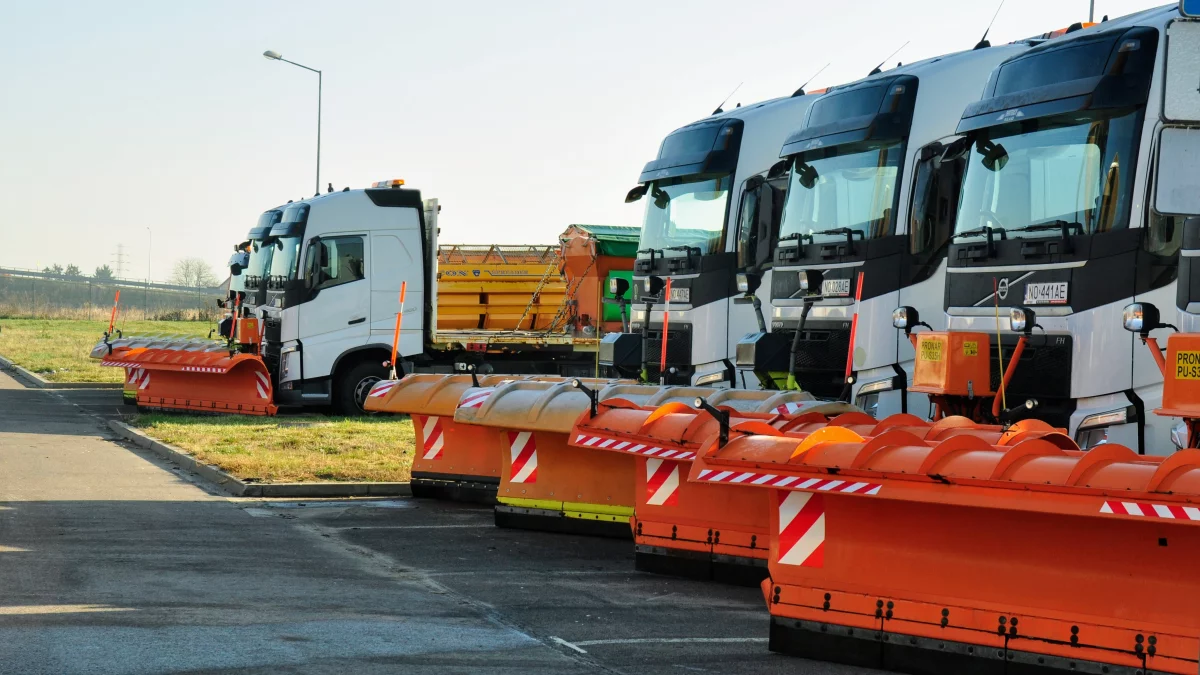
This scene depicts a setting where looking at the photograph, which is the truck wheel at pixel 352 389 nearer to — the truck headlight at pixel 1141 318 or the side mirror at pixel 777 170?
the side mirror at pixel 777 170

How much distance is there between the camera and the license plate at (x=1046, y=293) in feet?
31.5

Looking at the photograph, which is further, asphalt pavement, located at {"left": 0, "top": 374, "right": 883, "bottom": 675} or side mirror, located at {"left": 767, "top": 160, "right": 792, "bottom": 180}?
side mirror, located at {"left": 767, "top": 160, "right": 792, "bottom": 180}

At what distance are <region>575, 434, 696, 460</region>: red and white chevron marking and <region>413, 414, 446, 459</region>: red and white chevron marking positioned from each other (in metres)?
4.06

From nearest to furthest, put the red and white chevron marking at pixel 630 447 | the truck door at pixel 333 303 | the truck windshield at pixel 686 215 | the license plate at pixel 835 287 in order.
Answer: the red and white chevron marking at pixel 630 447 < the license plate at pixel 835 287 < the truck windshield at pixel 686 215 < the truck door at pixel 333 303

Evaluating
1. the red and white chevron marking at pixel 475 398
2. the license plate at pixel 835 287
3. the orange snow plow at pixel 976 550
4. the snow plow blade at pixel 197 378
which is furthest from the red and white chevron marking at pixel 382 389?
the snow plow blade at pixel 197 378

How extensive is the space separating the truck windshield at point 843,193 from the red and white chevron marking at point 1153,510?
634 centimetres

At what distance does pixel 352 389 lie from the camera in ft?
75.4

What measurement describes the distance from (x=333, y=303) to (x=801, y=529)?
15.7m

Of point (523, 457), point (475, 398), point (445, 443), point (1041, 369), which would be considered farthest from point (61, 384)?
point (1041, 369)

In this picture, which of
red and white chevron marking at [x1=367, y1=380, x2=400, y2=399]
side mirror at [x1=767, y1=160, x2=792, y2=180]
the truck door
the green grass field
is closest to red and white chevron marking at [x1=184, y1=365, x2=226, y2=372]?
the truck door

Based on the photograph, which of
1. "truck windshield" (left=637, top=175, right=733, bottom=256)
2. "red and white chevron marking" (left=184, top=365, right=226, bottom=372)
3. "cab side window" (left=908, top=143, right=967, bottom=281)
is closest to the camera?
"cab side window" (left=908, top=143, right=967, bottom=281)

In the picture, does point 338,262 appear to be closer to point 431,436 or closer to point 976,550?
point 431,436

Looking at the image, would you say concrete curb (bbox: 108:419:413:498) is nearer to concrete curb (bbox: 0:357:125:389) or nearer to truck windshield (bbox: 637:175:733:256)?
truck windshield (bbox: 637:175:733:256)

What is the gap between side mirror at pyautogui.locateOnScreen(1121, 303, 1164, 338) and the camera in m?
8.38
